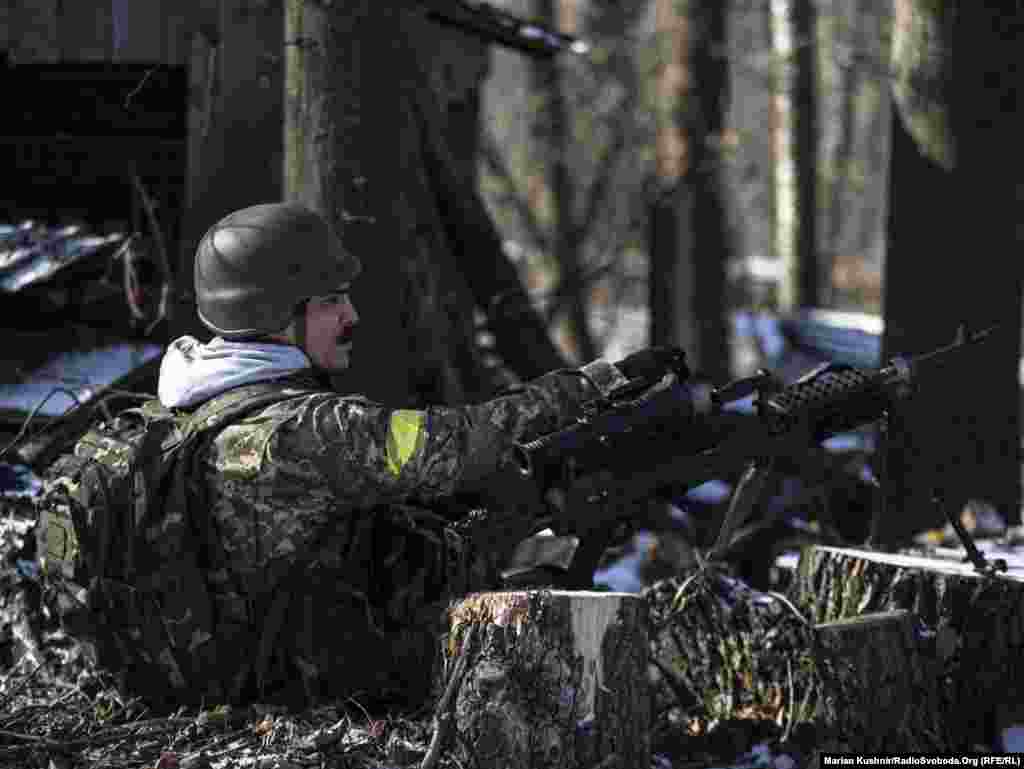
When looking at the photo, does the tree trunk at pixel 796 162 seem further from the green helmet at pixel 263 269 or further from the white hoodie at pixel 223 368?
the white hoodie at pixel 223 368

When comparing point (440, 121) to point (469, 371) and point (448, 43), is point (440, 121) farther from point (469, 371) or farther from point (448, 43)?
point (448, 43)

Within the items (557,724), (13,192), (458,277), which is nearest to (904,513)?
(458,277)

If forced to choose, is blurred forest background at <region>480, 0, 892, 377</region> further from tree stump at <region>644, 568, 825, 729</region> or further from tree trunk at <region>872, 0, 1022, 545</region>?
tree stump at <region>644, 568, 825, 729</region>

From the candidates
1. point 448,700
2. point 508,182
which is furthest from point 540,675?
point 508,182

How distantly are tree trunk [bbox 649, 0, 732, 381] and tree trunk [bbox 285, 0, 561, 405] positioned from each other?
22.1 feet

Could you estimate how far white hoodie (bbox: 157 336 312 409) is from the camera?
4.32 meters

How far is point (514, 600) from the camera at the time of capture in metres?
3.88

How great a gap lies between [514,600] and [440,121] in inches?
158

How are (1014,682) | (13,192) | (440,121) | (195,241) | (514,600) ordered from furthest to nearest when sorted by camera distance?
(13,192) → (440,121) → (195,241) → (1014,682) → (514,600)

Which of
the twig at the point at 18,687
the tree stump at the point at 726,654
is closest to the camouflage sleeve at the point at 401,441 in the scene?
the tree stump at the point at 726,654

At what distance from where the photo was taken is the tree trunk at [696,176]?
46.5 ft

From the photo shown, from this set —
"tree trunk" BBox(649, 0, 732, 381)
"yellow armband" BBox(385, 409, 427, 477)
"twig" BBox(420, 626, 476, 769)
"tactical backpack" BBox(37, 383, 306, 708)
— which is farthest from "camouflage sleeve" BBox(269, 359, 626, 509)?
"tree trunk" BBox(649, 0, 732, 381)

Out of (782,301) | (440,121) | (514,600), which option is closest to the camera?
(514,600)

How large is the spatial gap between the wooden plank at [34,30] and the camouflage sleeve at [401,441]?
3.91 meters
